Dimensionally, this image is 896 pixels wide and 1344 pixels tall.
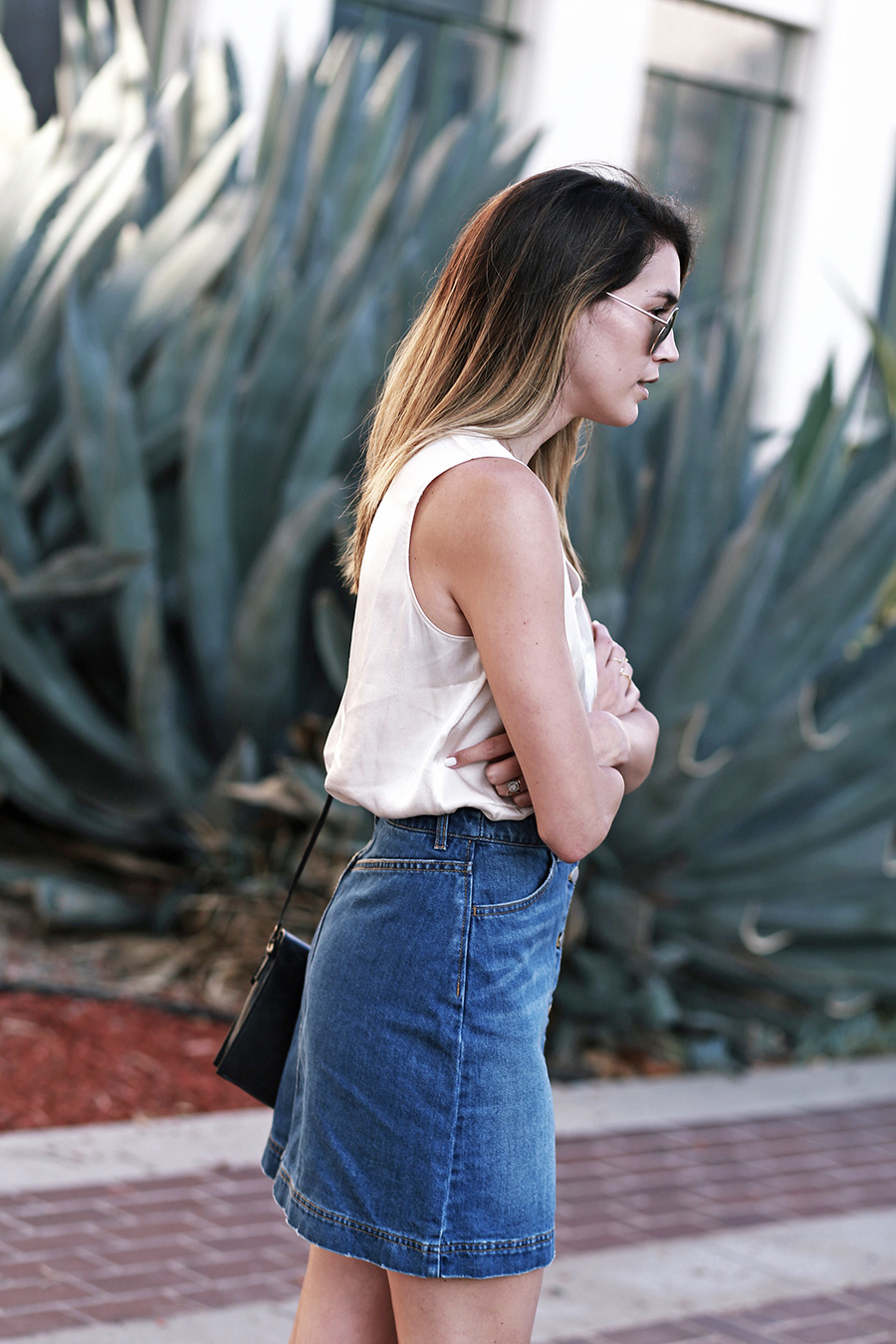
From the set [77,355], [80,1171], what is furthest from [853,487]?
[80,1171]

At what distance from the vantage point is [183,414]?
5562 millimetres

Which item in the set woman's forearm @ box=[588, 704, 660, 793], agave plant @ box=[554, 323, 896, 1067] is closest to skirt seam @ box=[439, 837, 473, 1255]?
woman's forearm @ box=[588, 704, 660, 793]

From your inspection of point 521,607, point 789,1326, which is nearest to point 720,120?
point 789,1326

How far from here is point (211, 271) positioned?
18.8ft

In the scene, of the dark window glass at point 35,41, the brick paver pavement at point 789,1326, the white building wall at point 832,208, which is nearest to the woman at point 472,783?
the brick paver pavement at point 789,1326

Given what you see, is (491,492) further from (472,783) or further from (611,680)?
(611,680)

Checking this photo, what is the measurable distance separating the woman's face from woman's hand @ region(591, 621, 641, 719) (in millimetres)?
320

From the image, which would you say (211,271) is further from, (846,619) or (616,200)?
(616,200)

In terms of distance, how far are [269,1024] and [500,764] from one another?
1.84 ft

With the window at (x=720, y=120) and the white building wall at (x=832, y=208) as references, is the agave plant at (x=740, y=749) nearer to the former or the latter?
the window at (x=720, y=120)

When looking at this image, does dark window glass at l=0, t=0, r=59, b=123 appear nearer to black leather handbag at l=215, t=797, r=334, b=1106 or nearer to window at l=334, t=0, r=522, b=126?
window at l=334, t=0, r=522, b=126

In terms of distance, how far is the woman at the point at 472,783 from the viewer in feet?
5.77

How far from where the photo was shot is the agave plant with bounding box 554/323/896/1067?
480 centimetres

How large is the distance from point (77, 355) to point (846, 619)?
2556 mm
